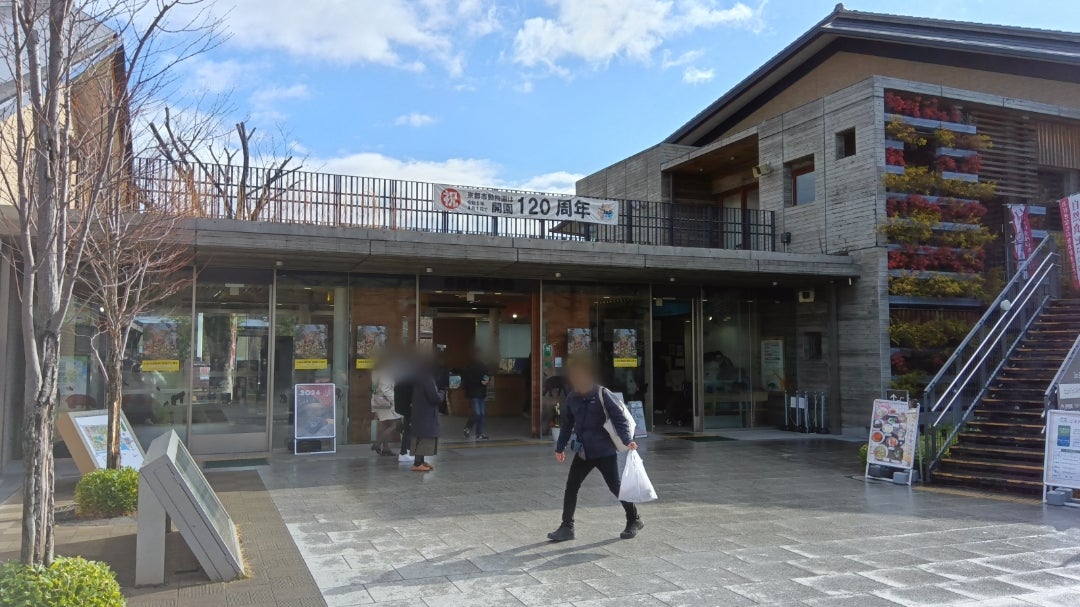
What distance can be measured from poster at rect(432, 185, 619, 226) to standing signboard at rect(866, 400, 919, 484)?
6.21 metres

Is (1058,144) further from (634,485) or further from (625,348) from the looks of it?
(634,485)

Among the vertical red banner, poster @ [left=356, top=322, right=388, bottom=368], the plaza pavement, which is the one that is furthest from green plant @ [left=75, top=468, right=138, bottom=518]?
the vertical red banner

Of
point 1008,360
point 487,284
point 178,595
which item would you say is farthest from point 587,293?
point 178,595

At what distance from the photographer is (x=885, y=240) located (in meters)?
15.1

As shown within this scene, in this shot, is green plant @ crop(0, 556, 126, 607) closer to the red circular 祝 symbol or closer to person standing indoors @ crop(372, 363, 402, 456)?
person standing indoors @ crop(372, 363, 402, 456)

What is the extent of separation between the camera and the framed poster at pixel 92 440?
8.88 metres

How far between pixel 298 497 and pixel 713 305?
1040cm

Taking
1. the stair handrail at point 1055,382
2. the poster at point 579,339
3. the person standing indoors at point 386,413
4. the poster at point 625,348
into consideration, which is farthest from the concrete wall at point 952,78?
the person standing indoors at point 386,413

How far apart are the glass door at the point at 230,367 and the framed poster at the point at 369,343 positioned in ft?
4.98

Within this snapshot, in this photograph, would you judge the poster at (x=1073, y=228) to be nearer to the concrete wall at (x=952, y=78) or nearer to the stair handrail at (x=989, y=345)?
the stair handrail at (x=989, y=345)

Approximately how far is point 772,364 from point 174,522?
1418 cm

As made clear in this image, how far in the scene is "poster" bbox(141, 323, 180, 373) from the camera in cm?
1255

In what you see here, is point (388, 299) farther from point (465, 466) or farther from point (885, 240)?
point (885, 240)

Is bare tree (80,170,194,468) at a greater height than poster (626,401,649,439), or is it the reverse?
bare tree (80,170,194,468)
